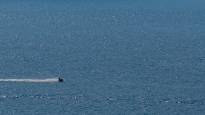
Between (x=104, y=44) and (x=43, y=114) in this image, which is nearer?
(x=43, y=114)

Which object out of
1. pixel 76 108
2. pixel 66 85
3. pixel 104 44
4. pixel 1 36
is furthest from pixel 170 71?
pixel 1 36

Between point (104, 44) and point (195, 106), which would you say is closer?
point (195, 106)

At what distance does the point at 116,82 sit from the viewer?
408 ft

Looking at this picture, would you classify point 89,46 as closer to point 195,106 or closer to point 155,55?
point 155,55

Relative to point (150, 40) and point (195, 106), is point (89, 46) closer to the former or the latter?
point (150, 40)

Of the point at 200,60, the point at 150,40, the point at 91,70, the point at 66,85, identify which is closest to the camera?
the point at 66,85

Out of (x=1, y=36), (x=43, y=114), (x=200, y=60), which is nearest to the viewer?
(x=43, y=114)

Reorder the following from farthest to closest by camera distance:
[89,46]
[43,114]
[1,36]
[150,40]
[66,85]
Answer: [1,36]
[150,40]
[89,46]
[66,85]
[43,114]

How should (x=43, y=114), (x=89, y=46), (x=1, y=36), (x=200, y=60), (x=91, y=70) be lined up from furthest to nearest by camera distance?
(x=1, y=36), (x=89, y=46), (x=200, y=60), (x=91, y=70), (x=43, y=114)

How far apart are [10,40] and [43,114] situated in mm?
83587

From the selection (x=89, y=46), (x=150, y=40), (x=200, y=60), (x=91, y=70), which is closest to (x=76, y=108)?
(x=91, y=70)

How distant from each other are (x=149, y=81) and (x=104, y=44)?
168 feet

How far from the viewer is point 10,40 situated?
610 ft

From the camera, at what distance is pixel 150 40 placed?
609 ft
